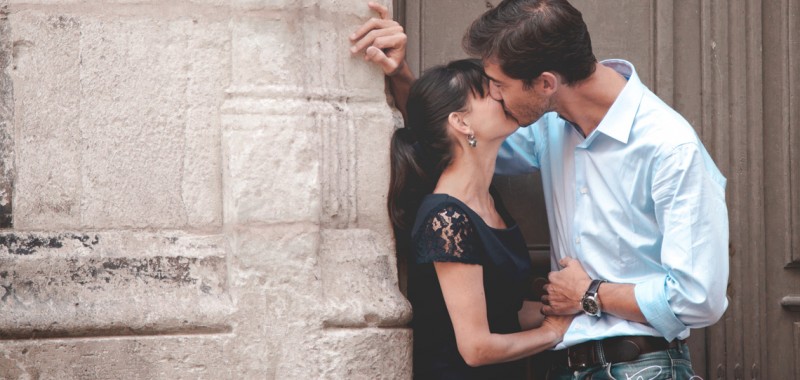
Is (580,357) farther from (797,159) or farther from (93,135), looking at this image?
(93,135)

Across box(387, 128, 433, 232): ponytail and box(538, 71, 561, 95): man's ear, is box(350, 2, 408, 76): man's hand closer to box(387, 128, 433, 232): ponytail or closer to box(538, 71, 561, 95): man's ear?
box(387, 128, 433, 232): ponytail

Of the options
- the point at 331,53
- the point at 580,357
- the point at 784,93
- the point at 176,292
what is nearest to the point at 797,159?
the point at 784,93

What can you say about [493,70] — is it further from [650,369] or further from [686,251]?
[650,369]

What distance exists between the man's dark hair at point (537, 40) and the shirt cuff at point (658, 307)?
63 cm

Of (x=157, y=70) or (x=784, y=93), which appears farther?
(x=784, y=93)

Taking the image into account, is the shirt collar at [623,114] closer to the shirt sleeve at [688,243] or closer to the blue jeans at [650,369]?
the shirt sleeve at [688,243]

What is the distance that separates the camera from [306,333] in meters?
2.66

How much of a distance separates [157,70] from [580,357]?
4.86 ft

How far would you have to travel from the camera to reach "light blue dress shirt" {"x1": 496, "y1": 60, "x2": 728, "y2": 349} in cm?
257

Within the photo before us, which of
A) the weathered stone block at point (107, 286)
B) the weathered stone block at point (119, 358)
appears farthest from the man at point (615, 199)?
the weathered stone block at point (119, 358)

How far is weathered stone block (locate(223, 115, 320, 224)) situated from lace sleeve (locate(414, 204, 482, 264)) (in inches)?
12.6

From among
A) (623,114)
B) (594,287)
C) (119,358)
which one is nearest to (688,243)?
(594,287)

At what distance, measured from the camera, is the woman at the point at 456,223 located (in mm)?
2715

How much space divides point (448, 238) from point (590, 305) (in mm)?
453
